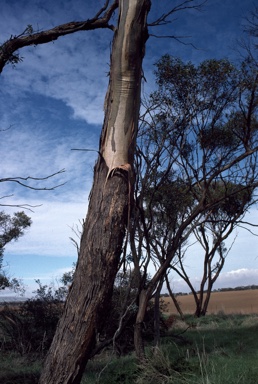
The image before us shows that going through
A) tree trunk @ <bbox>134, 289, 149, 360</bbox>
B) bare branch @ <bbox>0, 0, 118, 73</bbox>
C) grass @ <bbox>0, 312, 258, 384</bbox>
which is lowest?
grass @ <bbox>0, 312, 258, 384</bbox>

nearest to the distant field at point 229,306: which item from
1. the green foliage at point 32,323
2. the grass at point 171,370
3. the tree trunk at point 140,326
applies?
the green foliage at point 32,323

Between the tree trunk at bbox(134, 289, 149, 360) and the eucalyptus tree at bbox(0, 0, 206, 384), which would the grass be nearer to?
the tree trunk at bbox(134, 289, 149, 360)

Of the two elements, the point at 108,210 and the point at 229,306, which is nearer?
the point at 108,210

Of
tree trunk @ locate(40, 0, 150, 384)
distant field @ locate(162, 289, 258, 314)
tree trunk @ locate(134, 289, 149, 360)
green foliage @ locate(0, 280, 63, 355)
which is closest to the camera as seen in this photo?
tree trunk @ locate(40, 0, 150, 384)

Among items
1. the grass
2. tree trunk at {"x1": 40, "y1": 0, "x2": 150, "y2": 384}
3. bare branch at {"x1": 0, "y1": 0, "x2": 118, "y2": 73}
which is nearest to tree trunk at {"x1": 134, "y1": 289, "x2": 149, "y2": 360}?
the grass

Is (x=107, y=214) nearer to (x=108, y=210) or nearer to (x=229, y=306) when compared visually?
(x=108, y=210)

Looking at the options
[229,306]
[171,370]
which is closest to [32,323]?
[171,370]

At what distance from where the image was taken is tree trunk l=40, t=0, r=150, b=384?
147 inches

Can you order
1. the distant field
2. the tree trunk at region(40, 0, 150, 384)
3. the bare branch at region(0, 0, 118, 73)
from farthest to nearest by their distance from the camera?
the distant field → the bare branch at region(0, 0, 118, 73) → the tree trunk at region(40, 0, 150, 384)

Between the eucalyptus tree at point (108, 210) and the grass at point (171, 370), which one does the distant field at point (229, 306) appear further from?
the eucalyptus tree at point (108, 210)

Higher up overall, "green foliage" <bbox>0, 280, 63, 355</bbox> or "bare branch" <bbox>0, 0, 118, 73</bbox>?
"bare branch" <bbox>0, 0, 118, 73</bbox>

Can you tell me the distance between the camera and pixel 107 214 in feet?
12.8

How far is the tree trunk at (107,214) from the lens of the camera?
3744mm

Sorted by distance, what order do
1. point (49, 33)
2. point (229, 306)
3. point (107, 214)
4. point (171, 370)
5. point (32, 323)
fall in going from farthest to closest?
point (229, 306) → point (32, 323) → point (171, 370) → point (49, 33) → point (107, 214)
